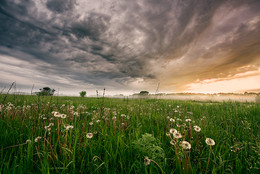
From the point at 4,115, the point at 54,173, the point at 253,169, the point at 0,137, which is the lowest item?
the point at 253,169

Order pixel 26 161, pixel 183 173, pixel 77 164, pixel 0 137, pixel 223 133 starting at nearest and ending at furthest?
pixel 183 173 → pixel 26 161 → pixel 77 164 → pixel 0 137 → pixel 223 133

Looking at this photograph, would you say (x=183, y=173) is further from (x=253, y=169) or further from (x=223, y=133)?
(x=223, y=133)

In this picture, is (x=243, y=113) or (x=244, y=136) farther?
(x=243, y=113)

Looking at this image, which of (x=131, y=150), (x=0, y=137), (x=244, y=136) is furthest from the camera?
(x=244, y=136)

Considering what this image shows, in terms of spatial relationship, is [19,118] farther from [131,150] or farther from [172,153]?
[172,153]

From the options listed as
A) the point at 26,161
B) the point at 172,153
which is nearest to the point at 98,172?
the point at 26,161

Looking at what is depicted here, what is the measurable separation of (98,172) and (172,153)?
154cm

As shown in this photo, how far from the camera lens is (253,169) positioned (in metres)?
1.76

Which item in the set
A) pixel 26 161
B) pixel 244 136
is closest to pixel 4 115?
pixel 26 161

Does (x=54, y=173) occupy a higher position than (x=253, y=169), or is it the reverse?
(x=54, y=173)

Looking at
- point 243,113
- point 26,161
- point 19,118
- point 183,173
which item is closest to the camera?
point 183,173

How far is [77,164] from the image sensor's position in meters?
1.84

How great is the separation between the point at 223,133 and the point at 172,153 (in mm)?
2286

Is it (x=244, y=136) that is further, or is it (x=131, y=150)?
(x=244, y=136)
